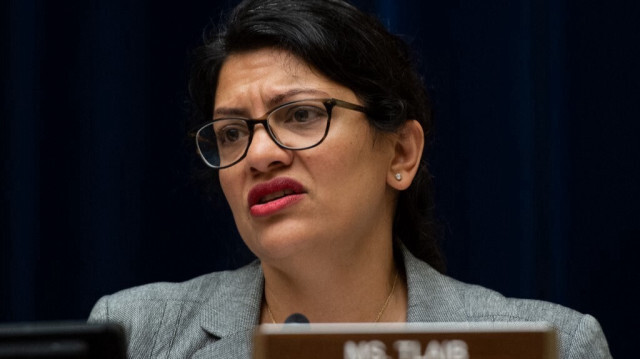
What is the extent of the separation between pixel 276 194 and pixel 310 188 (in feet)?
0.16

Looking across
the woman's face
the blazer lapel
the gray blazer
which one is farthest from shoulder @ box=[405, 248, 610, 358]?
the blazer lapel

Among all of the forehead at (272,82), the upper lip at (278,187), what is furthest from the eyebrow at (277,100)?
the upper lip at (278,187)

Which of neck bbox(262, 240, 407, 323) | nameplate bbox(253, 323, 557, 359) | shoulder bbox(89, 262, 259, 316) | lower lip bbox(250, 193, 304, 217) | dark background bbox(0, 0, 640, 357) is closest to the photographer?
nameplate bbox(253, 323, 557, 359)

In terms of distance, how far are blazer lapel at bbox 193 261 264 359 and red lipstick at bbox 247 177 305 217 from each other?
0.22 m

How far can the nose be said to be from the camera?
124 centimetres

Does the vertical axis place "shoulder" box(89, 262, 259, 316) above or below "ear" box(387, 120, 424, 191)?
below

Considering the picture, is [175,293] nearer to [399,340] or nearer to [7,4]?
[7,4]

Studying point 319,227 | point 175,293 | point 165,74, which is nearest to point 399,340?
point 319,227

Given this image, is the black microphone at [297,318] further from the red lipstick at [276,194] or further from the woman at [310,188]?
the red lipstick at [276,194]

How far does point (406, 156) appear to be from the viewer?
1446mm

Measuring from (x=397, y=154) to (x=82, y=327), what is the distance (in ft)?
3.06

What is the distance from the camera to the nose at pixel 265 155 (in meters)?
1.24

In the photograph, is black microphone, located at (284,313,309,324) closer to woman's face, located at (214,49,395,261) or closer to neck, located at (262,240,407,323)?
neck, located at (262,240,407,323)

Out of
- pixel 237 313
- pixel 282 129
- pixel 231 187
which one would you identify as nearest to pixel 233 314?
pixel 237 313
